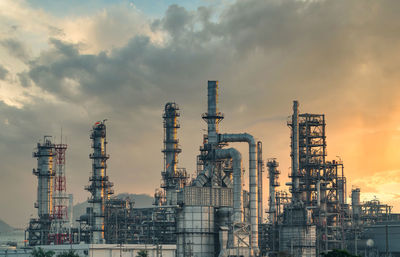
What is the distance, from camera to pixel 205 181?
9575 centimetres

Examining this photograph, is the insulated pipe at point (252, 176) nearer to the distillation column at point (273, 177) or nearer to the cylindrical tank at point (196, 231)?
the cylindrical tank at point (196, 231)

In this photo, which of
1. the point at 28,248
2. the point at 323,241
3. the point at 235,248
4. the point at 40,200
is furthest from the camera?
the point at 40,200

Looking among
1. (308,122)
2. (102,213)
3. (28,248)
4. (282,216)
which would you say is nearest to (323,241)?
(282,216)

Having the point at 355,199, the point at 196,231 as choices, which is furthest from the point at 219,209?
the point at 355,199

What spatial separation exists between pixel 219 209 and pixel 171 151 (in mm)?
35881

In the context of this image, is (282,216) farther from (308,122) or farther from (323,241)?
(308,122)

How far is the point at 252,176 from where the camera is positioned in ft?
310

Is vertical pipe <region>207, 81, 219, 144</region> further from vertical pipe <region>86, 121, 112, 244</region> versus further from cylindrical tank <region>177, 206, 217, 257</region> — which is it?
vertical pipe <region>86, 121, 112, 244</region>

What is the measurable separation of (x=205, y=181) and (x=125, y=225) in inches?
1374

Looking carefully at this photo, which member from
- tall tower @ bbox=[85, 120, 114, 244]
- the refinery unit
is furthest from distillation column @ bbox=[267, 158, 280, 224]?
tall tower @ bbox=[85, 120, 114, 244]

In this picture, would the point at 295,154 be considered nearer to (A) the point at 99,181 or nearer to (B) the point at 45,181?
(A) the point at 99,181

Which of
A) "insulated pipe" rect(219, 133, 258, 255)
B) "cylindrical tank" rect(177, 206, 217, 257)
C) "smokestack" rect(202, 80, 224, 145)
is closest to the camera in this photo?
"insulated pipe" rect(219, 133, 258, 255)

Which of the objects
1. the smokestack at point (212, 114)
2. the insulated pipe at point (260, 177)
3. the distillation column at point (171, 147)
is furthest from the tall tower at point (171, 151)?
the smokestack at point (212, 114)

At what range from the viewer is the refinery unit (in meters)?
92.0
